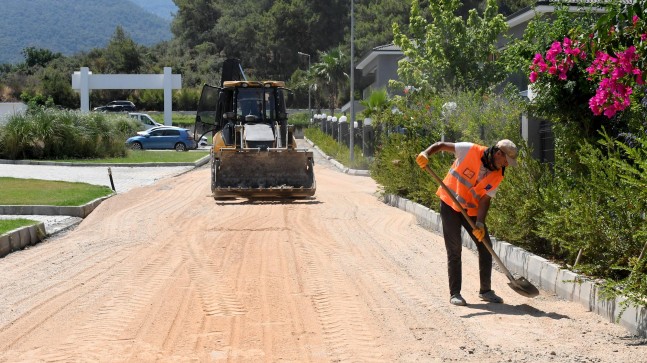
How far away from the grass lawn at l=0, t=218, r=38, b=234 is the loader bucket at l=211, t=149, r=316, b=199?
19.2 feet

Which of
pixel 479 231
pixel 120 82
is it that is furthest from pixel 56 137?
pixel 479 231

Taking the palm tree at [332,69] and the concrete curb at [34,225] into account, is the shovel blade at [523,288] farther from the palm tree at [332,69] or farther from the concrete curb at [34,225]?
the palm tree at [332,69]

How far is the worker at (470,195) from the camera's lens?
9.97m

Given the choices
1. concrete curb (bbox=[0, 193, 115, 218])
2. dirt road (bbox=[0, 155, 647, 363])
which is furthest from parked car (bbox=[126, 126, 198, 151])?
dirt road (bbox=[0, 155, 647, 363])

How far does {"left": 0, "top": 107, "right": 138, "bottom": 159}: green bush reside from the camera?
38.3 meters

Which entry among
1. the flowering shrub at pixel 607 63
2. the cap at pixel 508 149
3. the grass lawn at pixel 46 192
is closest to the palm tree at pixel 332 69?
the grass lawn at pixel 46 192

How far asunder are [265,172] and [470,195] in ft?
40.7

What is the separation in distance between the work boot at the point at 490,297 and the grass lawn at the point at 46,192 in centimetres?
1193

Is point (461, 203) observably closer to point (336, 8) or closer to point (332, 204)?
point (332, 204)

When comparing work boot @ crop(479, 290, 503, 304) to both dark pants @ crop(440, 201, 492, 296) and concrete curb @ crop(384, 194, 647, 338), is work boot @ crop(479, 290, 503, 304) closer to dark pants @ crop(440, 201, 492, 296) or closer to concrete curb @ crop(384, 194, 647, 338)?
dark pants @ crop(440, 201, 492, 296)

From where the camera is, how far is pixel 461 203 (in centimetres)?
1014

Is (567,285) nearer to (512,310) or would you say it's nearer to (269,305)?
(512,310)

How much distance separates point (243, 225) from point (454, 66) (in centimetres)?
2326

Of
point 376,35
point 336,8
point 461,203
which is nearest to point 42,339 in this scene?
point 461,203
